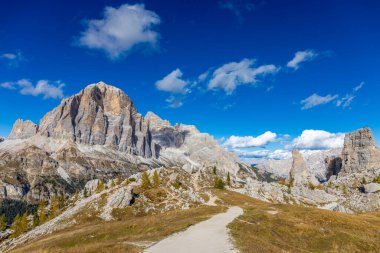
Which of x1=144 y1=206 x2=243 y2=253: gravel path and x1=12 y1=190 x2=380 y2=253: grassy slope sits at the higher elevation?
x1=144 y1=206 x2=243 y2=253: gravel path

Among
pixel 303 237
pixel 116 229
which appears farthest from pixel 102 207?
pixel 303 237

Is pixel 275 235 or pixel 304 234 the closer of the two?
pixel 275 235

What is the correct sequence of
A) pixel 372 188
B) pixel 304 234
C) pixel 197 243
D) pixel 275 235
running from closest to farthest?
pixel 197 243
pixel 275 235
pixel 304 234
pixel 372 188

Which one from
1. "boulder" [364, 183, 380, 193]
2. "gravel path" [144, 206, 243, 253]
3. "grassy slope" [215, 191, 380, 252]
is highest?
"boulder" [364, 183, 380, 193]

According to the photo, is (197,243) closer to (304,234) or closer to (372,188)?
(304,234)

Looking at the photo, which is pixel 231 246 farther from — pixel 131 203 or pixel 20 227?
pixel 20 227

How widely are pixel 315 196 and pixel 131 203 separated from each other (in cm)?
13414

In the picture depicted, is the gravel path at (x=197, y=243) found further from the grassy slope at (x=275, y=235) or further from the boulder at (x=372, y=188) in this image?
the boulder at (x=372, y=188)

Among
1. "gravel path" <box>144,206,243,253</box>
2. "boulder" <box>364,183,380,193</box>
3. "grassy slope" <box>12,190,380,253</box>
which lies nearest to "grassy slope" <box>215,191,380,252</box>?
"grassy slope" <box>12,190,380,253</box>

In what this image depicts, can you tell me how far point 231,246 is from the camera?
3222 cm

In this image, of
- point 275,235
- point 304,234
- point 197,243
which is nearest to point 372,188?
point 304,234

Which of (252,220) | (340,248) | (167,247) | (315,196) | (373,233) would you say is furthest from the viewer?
(315,196)

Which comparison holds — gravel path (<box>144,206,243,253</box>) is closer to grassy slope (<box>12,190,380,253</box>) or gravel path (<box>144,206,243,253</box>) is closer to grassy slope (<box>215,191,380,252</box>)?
grassy slope (<box>12,190,380,253</box>)

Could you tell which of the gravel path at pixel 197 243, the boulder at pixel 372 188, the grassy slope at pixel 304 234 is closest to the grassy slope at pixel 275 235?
the grassy slope at pixel 304 234
